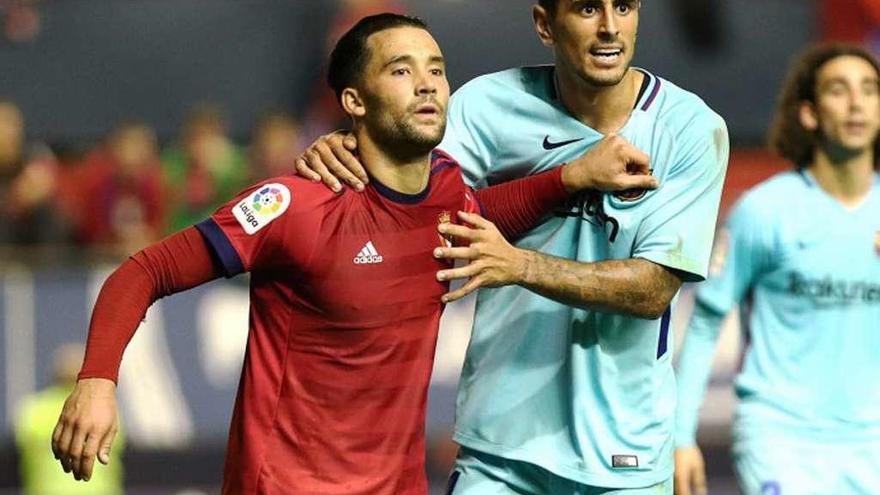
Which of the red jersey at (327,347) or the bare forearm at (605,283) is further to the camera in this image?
the bare forearm at (605,283)

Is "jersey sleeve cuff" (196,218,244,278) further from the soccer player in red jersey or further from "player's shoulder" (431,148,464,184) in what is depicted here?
"player's shoulder" (431,148,464,184)

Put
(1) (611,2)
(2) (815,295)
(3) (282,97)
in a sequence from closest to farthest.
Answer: (1) (611,2) → (2) (815,295) → (3) (282,97)

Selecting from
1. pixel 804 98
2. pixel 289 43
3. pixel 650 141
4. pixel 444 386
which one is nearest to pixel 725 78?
pixel 289 43

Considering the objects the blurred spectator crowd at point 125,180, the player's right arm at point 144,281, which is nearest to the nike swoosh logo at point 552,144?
the player's right arm at point 144,281

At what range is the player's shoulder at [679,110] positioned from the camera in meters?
6.17

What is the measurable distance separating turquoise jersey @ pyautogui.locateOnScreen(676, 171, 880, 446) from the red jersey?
2.36 metres

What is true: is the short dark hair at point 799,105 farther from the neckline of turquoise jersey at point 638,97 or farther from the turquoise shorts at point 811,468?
the neckline of turquoise jersey at point 638,97

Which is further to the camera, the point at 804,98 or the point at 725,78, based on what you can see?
the point at 725,78

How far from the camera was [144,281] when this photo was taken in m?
5.27

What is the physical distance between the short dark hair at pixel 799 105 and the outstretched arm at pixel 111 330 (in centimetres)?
346

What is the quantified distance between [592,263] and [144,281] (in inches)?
55.2

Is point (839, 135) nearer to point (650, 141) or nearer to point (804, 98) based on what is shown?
point (804, 98)

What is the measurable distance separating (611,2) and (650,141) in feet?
1.52

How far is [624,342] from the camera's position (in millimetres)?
6172
